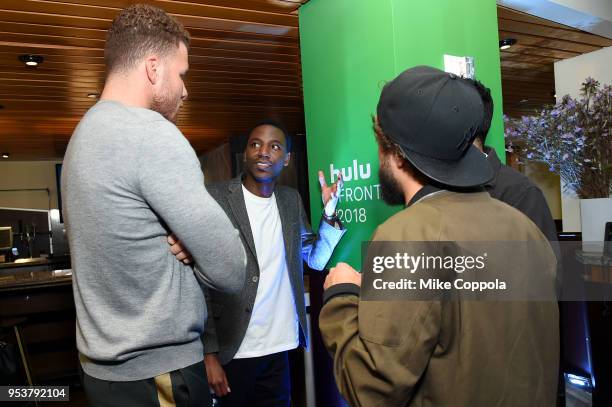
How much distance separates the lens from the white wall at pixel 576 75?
12.8 feet

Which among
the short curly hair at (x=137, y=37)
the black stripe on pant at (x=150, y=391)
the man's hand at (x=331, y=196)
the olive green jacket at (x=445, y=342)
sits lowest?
the black stripe on pant at (x=150, y=391)

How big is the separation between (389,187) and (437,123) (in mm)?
196

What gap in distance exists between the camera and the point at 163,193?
3.85 ft

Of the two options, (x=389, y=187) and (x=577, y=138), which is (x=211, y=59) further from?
(x=389, y=187)

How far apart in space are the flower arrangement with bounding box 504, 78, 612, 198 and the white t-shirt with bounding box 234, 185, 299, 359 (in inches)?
59.1

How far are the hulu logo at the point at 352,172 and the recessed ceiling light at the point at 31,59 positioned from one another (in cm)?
283

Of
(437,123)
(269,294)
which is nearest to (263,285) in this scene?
(269,294)

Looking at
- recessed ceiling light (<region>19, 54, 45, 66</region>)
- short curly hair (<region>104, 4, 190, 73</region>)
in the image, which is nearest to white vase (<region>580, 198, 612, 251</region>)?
short curly hair (<region>104, 4, 190, 73</region>)


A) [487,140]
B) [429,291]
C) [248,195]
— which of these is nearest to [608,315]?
[487,140]

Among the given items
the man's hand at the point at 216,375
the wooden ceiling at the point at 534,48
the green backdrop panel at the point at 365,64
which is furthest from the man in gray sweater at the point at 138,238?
the wooden ceiling at the point at 534,48

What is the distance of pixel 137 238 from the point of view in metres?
1.21

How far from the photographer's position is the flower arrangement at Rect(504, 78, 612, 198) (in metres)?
2.95

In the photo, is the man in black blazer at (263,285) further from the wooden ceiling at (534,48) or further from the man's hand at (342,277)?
the wooden ceiling at (534,48)

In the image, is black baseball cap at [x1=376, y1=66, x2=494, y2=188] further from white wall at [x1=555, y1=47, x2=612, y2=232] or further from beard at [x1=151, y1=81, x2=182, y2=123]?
white wall at [x1=555, y1=47, x2=612, y2=232]
